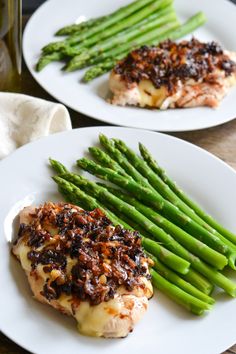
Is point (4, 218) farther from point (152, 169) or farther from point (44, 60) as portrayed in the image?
point (44, 60)

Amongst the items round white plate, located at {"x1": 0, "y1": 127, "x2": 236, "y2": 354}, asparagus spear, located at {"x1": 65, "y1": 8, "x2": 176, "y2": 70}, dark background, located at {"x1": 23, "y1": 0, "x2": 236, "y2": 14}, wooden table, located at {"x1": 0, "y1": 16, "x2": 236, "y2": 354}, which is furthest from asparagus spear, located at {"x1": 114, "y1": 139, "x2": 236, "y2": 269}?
dark background, located at {"x1": 23, "y1": 0, "x2": 236, "y2": 14}

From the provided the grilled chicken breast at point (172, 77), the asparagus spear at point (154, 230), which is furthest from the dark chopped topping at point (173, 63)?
the asparagus spear at point (154, 230)

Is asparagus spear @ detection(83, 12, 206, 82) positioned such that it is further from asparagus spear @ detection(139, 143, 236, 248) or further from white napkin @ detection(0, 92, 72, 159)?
asparagus spear @ detection(139, 143, 236, 248)

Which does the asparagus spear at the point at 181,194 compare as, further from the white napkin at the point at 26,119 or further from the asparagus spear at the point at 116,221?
the white napkin at the point at 26,119

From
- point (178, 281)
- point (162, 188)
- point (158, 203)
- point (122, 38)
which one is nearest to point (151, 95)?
point (122, 38)

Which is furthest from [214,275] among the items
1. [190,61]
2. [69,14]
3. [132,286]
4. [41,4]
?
[41,4]

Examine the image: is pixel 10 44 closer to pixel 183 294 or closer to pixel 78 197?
pixel 78 197
